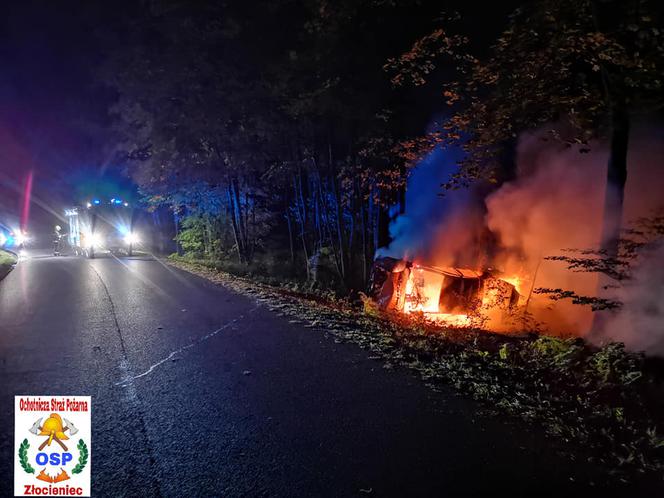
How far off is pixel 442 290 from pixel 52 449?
9.55 meters

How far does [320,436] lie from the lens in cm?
360

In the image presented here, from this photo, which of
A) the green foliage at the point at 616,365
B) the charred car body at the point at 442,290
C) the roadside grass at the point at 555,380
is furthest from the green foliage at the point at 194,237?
the green foliage at the point at 616,365

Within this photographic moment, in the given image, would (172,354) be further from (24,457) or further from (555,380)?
(555,380)

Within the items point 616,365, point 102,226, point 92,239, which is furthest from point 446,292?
point 102,226

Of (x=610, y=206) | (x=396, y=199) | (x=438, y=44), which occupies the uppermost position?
(x=438, y=44)

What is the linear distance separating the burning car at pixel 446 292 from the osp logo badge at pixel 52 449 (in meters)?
8.44

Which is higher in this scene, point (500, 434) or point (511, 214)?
point (511, 214)

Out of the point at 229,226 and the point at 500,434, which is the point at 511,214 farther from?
the point at 229,226

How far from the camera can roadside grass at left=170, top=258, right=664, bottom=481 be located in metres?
3.58

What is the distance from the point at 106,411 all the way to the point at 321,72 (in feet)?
32.0

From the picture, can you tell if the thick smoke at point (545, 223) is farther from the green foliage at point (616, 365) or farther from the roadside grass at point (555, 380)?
the roadside grass at point (555, 380)

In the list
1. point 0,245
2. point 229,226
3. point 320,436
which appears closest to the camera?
point 320,436

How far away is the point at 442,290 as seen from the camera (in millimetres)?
11133

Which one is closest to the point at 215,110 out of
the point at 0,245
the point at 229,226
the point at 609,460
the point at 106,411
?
the point at 229,226
